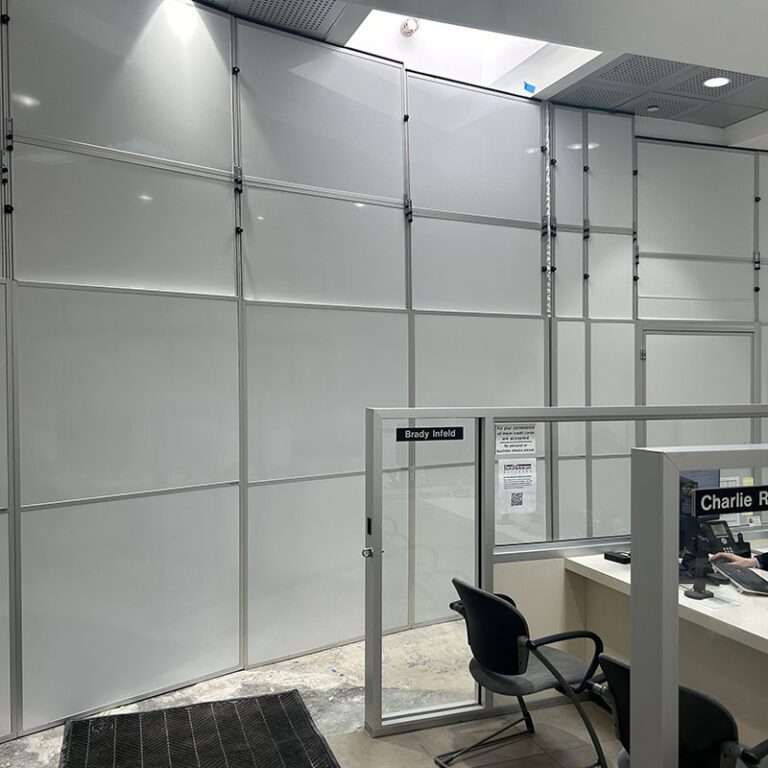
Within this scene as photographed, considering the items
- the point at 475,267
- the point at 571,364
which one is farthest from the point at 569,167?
the point at 571,364

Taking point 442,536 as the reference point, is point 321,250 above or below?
above

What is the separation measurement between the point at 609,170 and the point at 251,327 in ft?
10.7

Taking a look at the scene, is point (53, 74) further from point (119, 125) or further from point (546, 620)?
point (546, 620)

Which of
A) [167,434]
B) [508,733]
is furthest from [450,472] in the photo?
[167,434]

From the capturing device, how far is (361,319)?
4406 millimetres

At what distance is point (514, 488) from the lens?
3387 mm

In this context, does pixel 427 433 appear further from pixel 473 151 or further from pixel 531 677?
pixel 473 151

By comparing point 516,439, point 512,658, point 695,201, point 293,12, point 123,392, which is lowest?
point 512,658

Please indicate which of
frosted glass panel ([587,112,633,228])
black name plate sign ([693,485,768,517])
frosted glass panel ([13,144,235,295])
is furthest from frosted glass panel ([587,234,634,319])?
black name plate sign ([693,485,768,517])

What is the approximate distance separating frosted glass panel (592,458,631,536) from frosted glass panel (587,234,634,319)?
1980 mm

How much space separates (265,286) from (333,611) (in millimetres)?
2075

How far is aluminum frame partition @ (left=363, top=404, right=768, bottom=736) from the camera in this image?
3.14 m

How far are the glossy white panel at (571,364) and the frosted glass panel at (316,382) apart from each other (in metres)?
1.38

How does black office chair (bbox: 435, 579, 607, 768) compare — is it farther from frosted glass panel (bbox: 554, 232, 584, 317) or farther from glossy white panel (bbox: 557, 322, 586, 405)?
frosted glass panel (bbox: 554, 232, 584, 317)
